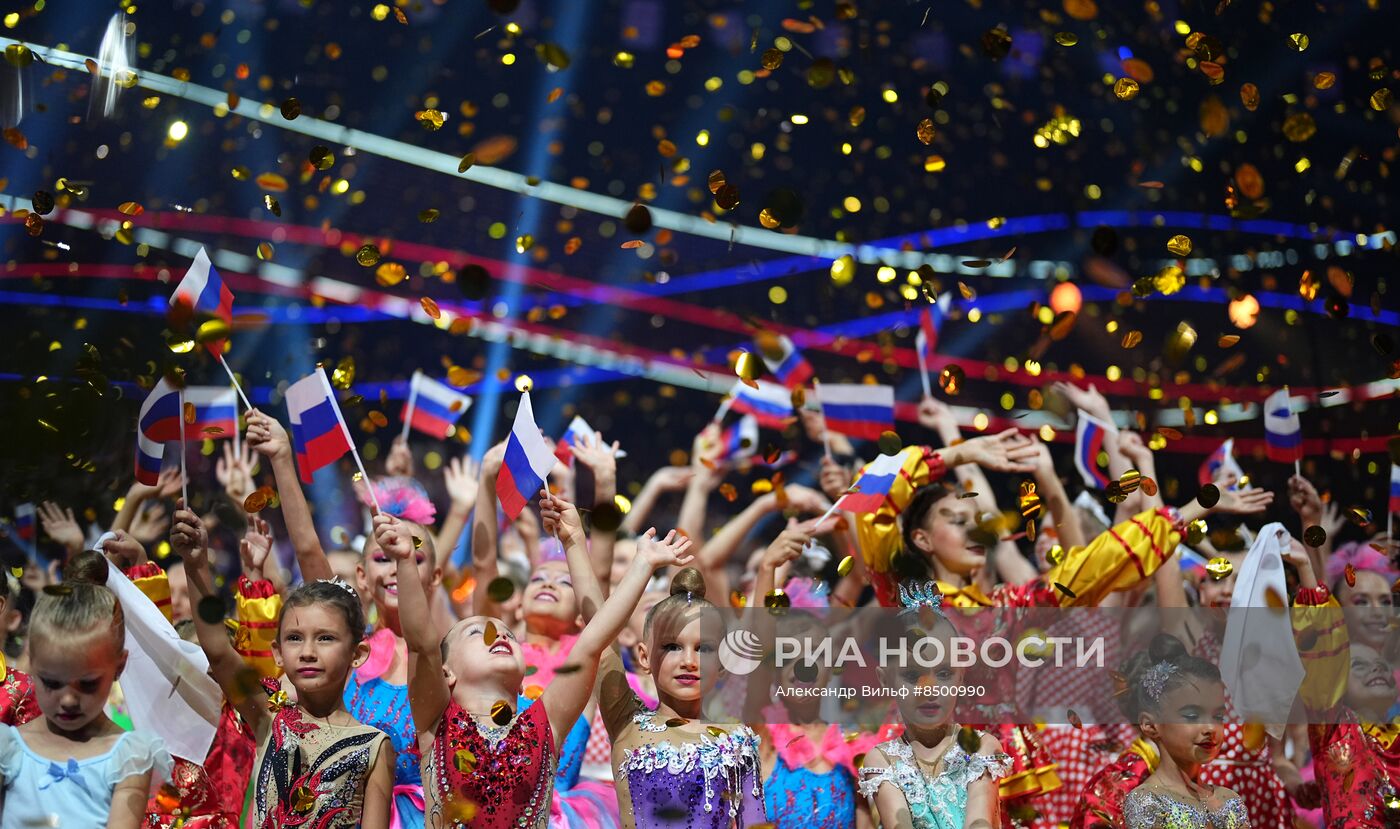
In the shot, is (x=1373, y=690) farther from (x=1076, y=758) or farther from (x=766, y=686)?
(x=766, y=686)

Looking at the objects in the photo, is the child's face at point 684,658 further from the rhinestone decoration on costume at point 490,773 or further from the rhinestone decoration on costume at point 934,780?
the rhinestone decoration on costume at point 934,780

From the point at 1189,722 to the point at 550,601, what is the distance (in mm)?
1666

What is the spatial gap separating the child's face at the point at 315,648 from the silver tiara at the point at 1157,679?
1790 mm

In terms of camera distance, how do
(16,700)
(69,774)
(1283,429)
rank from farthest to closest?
1. (1283,429)
2. (16,700)
3. (69,774)

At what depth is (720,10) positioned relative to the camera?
6.78 metres

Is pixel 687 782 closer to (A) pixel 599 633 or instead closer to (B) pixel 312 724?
(A) pixel 599 633

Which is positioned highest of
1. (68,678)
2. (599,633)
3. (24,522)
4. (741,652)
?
(599,633)

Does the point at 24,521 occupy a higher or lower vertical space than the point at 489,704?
lower

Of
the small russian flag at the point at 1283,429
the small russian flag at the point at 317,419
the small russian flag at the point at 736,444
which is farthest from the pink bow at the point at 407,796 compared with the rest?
the small russian flag at the point at 1283,429

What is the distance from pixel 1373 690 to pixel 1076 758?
797 mm

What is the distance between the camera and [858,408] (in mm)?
4781

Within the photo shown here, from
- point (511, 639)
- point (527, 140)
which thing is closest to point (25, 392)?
point (527, 140)

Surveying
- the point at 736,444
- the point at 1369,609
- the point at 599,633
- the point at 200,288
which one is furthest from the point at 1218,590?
the point at 200,288

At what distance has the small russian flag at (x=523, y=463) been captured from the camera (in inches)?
120
